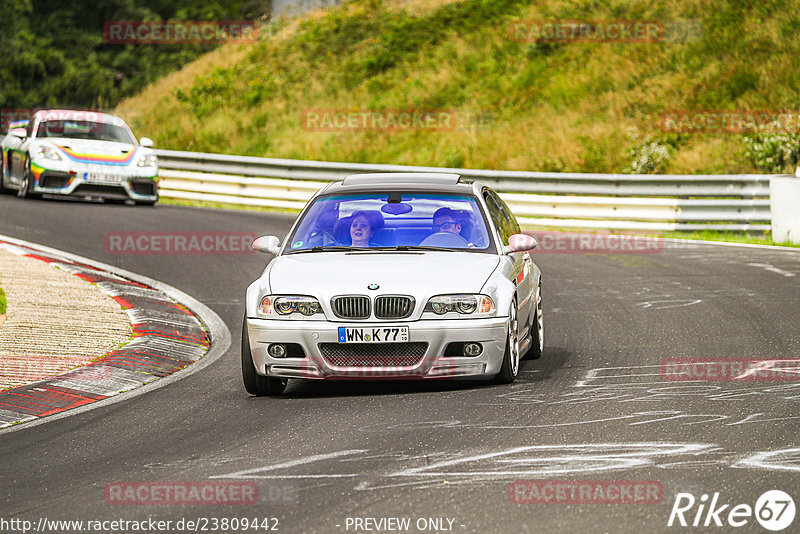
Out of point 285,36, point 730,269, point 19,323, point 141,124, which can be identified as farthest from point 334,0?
point 19,323

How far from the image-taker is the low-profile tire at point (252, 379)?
A: 8492 millimetres

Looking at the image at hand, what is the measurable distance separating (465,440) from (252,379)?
221cm

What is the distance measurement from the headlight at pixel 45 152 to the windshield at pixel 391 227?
13.1m

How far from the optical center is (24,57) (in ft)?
146

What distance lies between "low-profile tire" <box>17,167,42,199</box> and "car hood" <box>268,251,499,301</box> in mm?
14320

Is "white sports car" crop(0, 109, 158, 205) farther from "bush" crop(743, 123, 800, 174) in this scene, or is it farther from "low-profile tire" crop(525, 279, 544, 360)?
"low-profile tire" crop(525, 279, 544, 360)

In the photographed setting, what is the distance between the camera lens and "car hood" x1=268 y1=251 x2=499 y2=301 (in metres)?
8.27

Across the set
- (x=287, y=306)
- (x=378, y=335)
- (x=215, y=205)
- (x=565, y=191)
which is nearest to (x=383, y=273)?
(x=378, y=335)

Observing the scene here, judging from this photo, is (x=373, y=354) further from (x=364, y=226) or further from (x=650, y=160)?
(x=650, y=160)

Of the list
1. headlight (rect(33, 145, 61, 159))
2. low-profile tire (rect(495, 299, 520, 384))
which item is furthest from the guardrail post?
headlight (rect(33, 145, 61, 159))

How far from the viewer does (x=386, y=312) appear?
8.22m

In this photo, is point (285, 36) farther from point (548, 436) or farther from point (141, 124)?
point (548, 436)

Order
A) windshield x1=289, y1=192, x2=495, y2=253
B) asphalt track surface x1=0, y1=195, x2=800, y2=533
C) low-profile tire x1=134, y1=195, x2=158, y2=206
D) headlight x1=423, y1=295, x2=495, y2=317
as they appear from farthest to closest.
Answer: low-profile tire x1=134, y1=195, x2=158, y2=206
windshield x1=289, y1=192, x2=495, y2=253
headlight x1=423, y1=295, x2=495, y2=317
asphalt track surface x1=0, y1=195, x2=800, y2=533

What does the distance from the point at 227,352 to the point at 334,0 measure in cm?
3466
